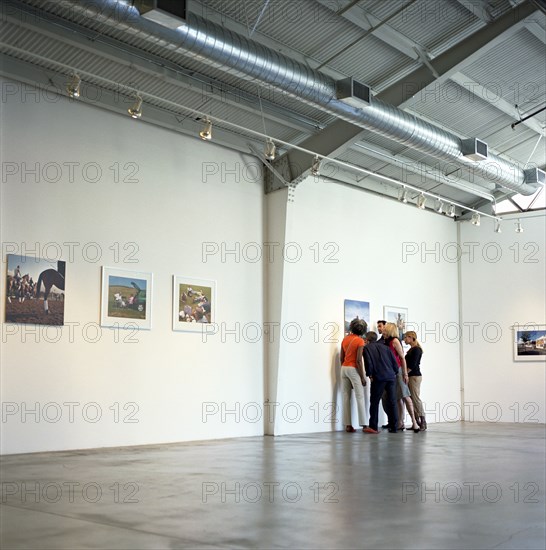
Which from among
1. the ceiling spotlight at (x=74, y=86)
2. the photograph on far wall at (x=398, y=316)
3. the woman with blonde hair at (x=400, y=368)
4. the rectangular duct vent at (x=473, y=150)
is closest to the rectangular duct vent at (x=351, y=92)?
the rectangular duct vent at (x=473, y=150)

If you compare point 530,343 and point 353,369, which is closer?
point 353,369

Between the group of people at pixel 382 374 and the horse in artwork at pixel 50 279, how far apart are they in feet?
17.6

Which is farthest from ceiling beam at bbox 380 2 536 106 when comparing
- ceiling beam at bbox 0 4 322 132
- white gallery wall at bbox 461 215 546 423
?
white gallery wall at bbox 461 215 546 423

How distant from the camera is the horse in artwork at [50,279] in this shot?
8.88m

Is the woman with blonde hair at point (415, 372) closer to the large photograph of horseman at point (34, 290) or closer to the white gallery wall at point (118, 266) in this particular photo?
the white gallery wall at point (118, 266)

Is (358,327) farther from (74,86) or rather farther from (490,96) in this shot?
(74,86)

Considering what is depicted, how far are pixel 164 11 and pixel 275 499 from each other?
4.53 meters

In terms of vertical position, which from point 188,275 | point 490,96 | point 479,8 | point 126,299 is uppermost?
point 479,8

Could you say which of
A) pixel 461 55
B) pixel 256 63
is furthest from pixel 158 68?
pixel 461 55

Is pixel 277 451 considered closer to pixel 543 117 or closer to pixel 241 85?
pixel 241 85

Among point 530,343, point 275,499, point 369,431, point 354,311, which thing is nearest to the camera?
point 275,499

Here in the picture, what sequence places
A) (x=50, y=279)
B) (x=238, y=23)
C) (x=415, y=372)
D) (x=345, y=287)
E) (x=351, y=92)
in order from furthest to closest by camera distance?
(x=345, y=287) → (x=415, y=372) → (x=351, y=92) → (x=238, y=23) → (x=50, y=279)

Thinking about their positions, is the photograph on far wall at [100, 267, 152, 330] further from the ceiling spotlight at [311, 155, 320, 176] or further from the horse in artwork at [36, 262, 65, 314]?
the ceiling spotlight at [311, 155, 320, 176]

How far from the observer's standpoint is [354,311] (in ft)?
45.1
